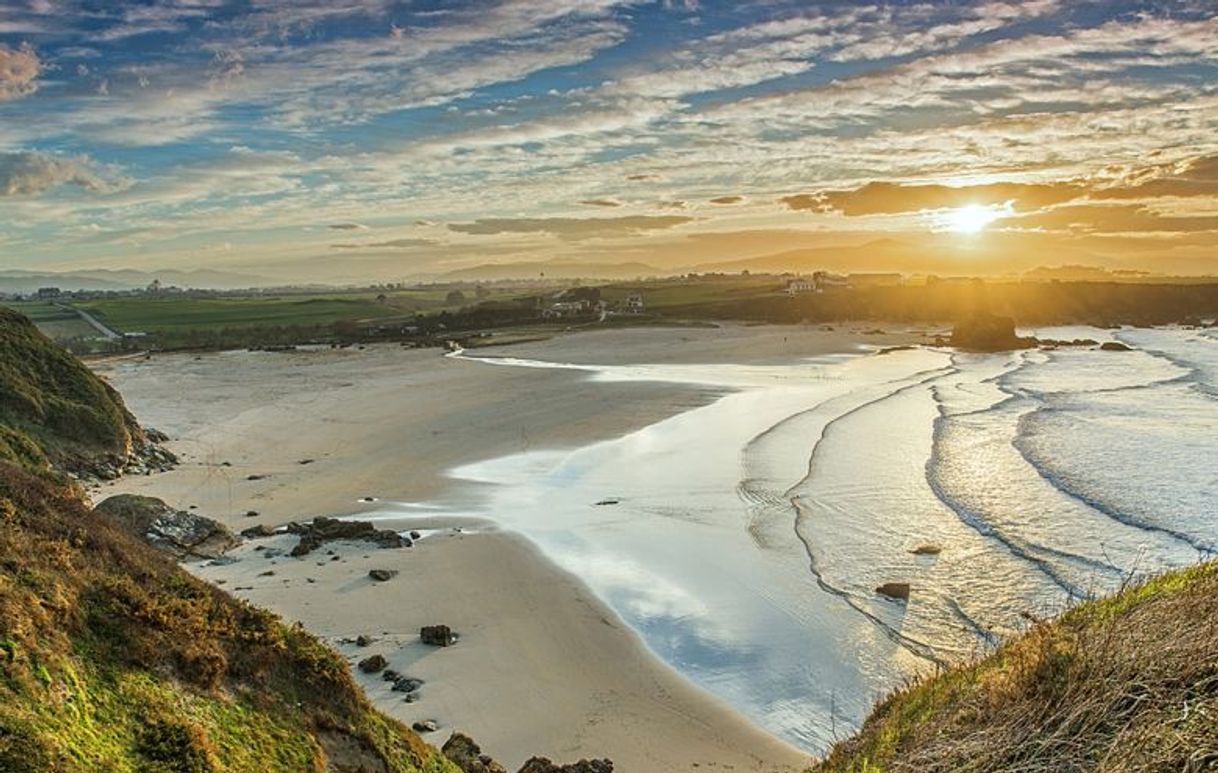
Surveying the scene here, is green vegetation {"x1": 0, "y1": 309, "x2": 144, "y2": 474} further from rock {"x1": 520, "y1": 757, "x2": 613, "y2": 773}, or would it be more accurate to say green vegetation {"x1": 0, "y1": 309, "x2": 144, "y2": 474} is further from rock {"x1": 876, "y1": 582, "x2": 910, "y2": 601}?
rock {"x1": 876, "y1": 582, "x2": 910, "y2": 601}

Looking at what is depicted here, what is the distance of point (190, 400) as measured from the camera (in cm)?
4250

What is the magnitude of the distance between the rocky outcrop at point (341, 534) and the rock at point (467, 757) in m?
9.56

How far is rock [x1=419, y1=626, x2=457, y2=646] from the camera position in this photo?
13203 millimetres

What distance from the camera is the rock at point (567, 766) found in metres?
9.12

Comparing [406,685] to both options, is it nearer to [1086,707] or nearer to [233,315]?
[1086,707]

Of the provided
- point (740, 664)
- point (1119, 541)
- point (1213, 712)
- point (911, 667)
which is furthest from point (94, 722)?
Answer: point (1119, 541)

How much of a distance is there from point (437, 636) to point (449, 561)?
4112 millimetres

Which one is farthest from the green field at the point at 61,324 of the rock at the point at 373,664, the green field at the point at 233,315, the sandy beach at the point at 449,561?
the rock at the point at 373,664

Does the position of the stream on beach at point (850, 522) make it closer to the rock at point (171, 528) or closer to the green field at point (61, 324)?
the rock at point (171, 528)

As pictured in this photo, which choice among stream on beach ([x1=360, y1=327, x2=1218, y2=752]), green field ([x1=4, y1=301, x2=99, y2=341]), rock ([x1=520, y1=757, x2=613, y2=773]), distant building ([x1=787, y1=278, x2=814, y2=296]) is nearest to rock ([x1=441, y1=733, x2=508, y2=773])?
rock ([x1=520, y1=757, x2=613, y2=773])

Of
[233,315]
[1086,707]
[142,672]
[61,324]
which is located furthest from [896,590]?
[233,315]

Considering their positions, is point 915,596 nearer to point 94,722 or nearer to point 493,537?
point 493,537

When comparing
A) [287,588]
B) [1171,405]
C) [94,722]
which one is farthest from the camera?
[1171,405]

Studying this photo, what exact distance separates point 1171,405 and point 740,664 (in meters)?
33.2
